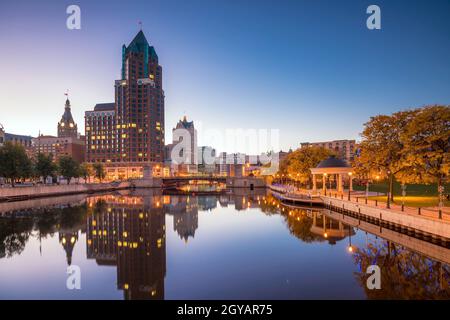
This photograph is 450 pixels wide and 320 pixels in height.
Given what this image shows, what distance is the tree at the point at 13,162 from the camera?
79375mm

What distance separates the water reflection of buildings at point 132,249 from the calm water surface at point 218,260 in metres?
0.10

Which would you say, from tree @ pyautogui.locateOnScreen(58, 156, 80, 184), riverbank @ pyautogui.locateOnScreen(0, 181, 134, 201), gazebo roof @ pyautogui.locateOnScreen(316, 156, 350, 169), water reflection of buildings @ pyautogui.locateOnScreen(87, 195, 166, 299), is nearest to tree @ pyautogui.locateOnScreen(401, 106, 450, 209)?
gazebo roof @ pyautogui.locateOnScreen(316, 156, 350, 169)

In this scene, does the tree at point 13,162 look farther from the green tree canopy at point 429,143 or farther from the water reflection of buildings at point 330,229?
the green tree canopy at point 429,143

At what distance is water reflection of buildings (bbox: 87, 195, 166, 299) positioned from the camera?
70.0 feet

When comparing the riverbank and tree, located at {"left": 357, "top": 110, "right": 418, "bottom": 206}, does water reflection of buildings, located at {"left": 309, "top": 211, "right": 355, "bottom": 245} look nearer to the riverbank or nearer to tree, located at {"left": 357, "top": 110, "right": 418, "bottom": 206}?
tree, located at {"left": 357, "top": 110, "right": 418, "bottom": 206}

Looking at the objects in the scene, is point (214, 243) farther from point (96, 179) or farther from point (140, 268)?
point (96, 179)

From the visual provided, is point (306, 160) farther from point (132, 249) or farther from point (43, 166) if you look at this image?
point (43, 166)

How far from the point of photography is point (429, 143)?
36.0 metres

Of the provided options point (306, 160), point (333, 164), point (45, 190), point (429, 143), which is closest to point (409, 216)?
point (429, 143)
